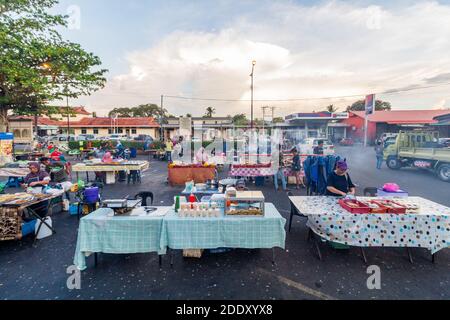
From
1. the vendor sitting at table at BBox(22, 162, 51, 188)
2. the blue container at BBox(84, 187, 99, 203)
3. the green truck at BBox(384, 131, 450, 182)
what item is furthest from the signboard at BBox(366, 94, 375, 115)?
the vendor sitting at table at BBox(22, 162, 51, 188)

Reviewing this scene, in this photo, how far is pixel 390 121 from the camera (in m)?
32.8

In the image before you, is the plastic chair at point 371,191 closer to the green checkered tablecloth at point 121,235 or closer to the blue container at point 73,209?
the green checkered tablecloth at point 121,235

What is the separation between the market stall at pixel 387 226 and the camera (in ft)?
11.8

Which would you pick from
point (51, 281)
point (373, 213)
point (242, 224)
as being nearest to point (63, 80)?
point (51, 281)

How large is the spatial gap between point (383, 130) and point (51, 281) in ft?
136

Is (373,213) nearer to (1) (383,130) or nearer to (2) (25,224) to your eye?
(2) (25,224)

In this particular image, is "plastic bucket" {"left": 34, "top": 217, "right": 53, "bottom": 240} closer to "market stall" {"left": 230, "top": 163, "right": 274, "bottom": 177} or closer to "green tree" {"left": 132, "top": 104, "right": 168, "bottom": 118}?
"market stall" {"left": 230, "top": 163, "right": 274, "bottom": 177}

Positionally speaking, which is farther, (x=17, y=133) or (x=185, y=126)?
(x=17, y=133)

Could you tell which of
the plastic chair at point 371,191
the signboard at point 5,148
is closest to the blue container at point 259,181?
the plastic chair at point 371,191

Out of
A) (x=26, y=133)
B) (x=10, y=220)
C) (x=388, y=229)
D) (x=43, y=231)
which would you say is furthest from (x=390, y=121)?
(x=26, y=133)

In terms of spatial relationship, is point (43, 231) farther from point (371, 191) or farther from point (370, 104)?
point (370, 104)

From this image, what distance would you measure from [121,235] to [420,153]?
577 inches

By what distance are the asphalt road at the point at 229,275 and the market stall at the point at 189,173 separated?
528cm
